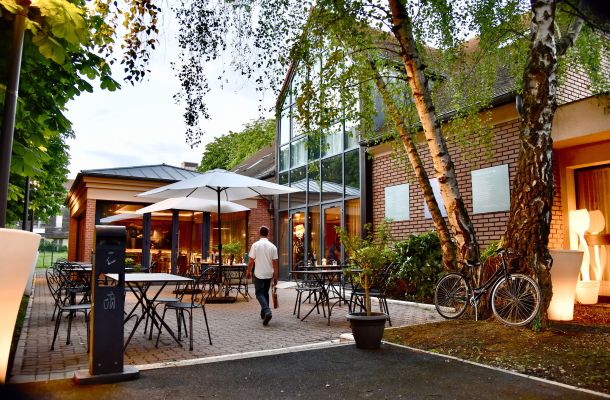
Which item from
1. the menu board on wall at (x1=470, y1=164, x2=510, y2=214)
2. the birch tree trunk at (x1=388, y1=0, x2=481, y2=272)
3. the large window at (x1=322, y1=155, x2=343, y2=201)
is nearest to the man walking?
the birch tree trunk at (x1=388, y1=0, x2=481, y2=272)

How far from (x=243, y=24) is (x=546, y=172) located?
15.6 feet

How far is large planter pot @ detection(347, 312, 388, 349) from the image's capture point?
5.41 m

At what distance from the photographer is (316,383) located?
161 inches

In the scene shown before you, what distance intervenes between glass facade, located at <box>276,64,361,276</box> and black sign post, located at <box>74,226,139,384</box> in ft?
26.1

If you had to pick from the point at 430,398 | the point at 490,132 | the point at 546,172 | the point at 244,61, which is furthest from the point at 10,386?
the point at 490,132

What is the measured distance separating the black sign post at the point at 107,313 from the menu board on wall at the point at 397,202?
27.2ft

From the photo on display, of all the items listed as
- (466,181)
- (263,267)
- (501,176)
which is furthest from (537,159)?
(263,267)

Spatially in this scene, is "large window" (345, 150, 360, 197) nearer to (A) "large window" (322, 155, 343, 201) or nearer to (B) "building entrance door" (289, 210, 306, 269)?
(A) "large window" (322, 155, 343, 201)

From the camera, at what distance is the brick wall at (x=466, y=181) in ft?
30.6

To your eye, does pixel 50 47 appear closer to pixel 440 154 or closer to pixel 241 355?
pixel 241 355

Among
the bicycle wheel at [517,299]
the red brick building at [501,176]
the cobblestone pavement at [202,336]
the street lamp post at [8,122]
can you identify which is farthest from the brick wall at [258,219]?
the street lamp post at [8,122]

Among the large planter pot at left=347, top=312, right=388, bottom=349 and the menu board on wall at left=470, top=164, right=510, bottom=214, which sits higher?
the menu board on wall at left=470, top=164, right=510, bottom=214

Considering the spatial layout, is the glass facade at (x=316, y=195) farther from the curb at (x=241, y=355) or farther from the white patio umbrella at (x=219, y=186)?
the curb at (x=241, y=355)

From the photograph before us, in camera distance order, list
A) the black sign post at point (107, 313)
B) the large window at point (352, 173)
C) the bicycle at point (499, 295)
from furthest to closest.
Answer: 1. the large window at point (352, 173)
2. the bicycle at point (499, 295)
3. the black sign post at point (107, 313)
